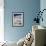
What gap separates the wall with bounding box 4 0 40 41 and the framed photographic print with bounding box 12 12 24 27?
128mm

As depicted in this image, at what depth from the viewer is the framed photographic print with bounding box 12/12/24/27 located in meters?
5.77

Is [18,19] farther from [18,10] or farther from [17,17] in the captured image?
[18,10]

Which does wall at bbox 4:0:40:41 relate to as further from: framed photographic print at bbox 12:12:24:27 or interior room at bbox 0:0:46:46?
framed photographic print at bbox 12:12:24:27

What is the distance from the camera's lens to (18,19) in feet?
19.0

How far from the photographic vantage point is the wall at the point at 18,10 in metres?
5.73

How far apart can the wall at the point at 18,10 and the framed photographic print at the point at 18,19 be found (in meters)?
0.13

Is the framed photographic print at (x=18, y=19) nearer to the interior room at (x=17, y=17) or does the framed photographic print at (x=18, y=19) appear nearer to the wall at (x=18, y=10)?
the interior room at (x=17, y=17)

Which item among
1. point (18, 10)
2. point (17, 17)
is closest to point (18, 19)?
point (17, 17)

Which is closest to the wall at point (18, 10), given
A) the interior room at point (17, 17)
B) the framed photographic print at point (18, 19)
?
the interior room at point (17, 17)

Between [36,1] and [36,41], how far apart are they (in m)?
3.23

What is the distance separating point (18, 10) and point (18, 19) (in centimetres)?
38

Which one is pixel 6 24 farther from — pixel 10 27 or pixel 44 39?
pixel 44 39

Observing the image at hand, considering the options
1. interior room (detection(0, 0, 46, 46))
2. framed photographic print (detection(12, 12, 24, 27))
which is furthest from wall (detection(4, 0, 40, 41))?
framed photographic print (detection(12, 12, 24, 27))

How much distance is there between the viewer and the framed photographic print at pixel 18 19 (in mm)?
5770
